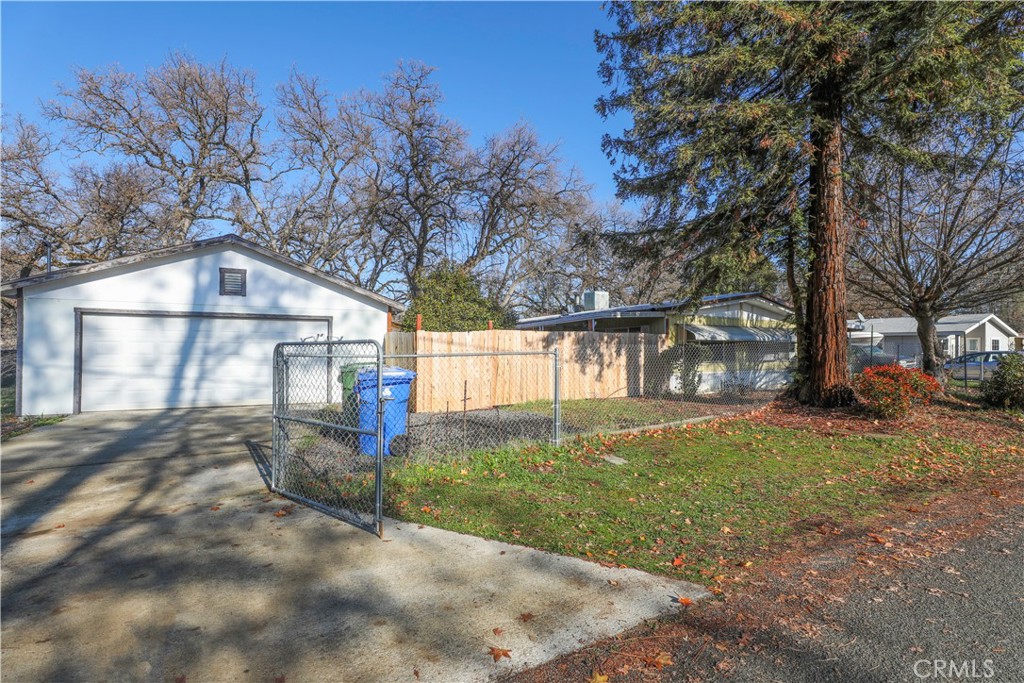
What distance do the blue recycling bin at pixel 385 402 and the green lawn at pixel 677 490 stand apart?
2.88ft

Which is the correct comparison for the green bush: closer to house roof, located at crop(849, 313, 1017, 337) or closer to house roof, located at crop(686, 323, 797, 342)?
house roof, located at crop(686, 323, 797, 342)

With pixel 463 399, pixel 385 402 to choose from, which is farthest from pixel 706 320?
pixel 385 402

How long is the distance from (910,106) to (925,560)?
9.82m

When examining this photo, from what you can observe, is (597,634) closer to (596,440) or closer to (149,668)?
(149,668)

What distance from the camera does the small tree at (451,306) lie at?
45.8 ft

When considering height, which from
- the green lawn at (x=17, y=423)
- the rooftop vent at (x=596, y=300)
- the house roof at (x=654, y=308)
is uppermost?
the rooftop vent at (x=596, y=300)

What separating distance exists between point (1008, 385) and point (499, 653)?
13.6 meters

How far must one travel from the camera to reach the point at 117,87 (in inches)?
866

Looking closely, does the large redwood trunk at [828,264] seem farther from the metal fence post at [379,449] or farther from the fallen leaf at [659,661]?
the fallen leaf at [659,661]

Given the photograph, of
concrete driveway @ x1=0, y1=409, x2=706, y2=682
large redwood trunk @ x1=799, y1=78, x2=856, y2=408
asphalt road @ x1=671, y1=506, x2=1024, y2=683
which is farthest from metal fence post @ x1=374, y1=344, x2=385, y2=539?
large redwood trunk @ x1=799, y1=78, x2=856, y2=408

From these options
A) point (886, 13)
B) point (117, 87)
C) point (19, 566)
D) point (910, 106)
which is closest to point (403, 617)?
point (19, 566)

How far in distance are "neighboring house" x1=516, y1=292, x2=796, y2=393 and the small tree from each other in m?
3.82

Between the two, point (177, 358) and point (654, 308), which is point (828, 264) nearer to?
point (654, 308)

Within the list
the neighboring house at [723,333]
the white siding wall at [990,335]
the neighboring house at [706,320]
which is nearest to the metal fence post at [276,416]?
the neighboring house at [706,320]
